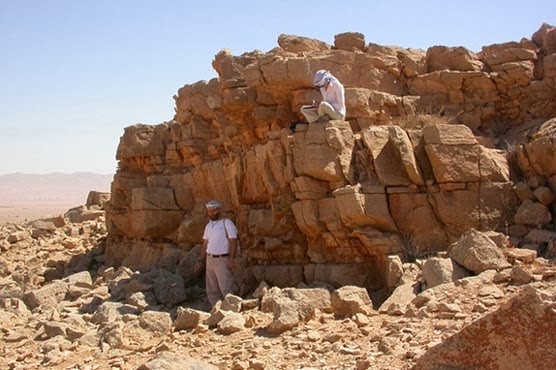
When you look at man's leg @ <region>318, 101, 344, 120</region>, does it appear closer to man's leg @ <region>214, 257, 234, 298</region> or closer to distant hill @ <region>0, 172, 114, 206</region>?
man's leg @ <region>214, 257, 234, 298</region>

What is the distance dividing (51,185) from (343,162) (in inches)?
5505

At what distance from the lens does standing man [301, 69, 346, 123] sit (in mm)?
9320

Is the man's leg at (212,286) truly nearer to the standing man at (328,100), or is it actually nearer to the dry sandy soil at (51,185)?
the standing man at (328,100)

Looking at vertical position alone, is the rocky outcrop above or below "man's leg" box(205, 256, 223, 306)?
above

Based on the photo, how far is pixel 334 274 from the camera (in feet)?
29.4

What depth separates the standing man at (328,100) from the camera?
9320mm

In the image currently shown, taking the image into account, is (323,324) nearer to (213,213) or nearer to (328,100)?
(213,213)

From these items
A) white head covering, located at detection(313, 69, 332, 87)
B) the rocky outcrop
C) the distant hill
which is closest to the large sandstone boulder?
the rocky outcrop

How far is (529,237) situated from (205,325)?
15.5 ft

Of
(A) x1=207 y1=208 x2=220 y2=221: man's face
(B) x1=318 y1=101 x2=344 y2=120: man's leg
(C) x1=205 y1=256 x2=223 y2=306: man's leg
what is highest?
(B) x1=318 y1=101 x2=344 y2=120: man's leg

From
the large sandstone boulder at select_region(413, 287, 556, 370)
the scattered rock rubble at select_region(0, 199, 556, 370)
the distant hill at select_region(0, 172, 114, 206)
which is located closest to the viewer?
the large sandstone boulder at select_region(413, 287, 556, 370)

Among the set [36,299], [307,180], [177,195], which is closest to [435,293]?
[307,180]

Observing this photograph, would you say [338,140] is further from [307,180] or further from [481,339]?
[481,339]

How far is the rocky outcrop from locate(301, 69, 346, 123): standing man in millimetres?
238
